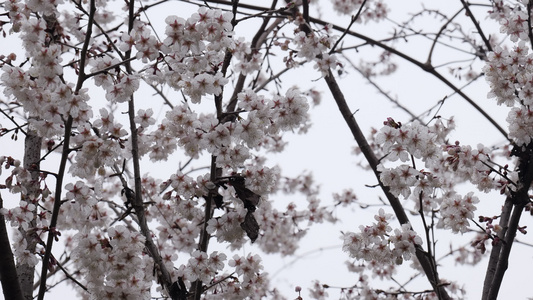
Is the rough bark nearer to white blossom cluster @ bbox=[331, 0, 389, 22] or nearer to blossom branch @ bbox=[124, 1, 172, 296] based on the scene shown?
blossom branch @ bbox=[124, 1, 172, 296]

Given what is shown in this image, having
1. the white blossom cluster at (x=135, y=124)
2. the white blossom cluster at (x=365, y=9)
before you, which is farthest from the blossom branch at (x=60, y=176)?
the white blossom cluster at (x=365, y=9)

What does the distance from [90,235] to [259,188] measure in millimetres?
880

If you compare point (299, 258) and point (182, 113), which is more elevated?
point (299, 258)

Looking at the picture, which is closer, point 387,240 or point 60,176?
point 60,176

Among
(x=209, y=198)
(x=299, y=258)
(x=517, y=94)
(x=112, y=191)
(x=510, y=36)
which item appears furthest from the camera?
(x=112, y=191)

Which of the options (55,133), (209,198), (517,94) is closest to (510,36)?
(517,94)

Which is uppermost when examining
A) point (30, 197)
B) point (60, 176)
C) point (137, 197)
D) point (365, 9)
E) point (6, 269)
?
point (365, 9)

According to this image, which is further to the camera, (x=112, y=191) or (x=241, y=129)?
(x=112, y=191)

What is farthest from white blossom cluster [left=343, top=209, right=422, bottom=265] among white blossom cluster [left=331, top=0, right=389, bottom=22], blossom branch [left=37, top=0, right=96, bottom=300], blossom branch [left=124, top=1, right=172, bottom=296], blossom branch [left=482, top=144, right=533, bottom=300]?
white blossom cluster [left=331, top=0, right=389, bottom=22]

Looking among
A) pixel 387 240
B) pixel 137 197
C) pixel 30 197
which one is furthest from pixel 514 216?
pixel 30 197

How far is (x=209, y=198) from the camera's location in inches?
119

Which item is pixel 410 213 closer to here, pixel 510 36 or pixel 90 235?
pixel 510 36

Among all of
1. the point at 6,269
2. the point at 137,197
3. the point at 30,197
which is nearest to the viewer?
the point at 6,269

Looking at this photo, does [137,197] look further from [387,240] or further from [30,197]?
[387,240]
